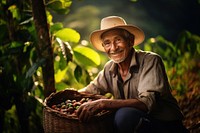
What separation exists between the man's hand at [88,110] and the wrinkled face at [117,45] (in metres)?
0.43

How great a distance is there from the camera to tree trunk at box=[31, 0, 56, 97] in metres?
2.79

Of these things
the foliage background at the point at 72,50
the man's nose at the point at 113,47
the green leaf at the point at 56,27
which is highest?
the man's nose at the point at 113,47

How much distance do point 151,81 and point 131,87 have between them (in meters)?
0.24

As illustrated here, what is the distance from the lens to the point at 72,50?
127 inches

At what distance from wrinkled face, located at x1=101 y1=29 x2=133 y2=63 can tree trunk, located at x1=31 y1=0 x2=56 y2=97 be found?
520mm

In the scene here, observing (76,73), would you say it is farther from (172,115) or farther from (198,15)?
(198,15)

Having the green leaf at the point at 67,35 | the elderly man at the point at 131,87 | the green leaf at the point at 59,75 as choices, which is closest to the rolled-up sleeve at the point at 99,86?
the elderly man at the point at 131,87

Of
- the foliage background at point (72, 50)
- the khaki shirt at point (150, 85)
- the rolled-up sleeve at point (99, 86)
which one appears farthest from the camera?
the foliage background at point (72, 50)

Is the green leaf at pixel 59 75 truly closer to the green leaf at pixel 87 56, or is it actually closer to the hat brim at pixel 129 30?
the green leaf at pixel 87 56

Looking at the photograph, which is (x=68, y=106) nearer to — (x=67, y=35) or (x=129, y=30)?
(x=129, y=30)

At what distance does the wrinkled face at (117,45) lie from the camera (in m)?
A: 2.52

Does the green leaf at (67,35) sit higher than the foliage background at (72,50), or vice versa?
the green leaf at (67,35)

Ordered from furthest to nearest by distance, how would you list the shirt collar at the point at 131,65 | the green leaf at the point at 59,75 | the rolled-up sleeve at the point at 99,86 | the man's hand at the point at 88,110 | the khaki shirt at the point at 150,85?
1. the green leaf at the point at 59,75
2. the rolled-up sleeve at the point at 99,86
3. the shirt collar at the point at 131,65
4. the khaki shirt at the point at 150,85
5. the man's hand at the point at 88,110

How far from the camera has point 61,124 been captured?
2.25 m
